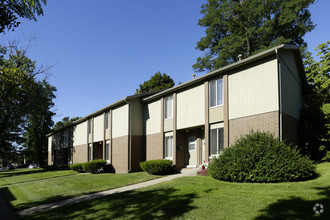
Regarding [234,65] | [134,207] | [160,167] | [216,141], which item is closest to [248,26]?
[234,65]

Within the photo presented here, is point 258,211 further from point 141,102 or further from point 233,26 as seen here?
point 233,26

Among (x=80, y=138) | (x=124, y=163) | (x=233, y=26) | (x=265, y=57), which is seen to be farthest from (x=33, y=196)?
(x=233, y=26)

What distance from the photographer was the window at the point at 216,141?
46.0 ft

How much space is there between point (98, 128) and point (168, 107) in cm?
1059

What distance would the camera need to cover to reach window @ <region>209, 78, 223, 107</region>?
14.3 meters

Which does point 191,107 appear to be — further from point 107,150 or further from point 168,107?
point 107,150

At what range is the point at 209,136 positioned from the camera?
14633mm

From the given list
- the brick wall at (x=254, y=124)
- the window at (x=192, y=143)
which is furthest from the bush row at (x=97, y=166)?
the brick wall at (x=254, y=124)

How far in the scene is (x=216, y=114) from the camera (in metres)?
14.3

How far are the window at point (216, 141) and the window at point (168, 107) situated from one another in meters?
4.48

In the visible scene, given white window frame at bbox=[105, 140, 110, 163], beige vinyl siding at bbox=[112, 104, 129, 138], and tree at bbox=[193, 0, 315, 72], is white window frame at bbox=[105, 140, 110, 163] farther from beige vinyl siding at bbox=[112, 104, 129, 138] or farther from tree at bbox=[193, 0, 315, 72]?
tree at bbox=[193, 0, 315, 72]

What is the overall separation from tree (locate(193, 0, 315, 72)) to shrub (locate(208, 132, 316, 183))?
16715 millimetres

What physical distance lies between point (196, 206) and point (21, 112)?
982 inches

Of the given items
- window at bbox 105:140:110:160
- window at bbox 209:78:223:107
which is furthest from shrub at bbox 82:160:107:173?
window at bbox 209:78:223:107
